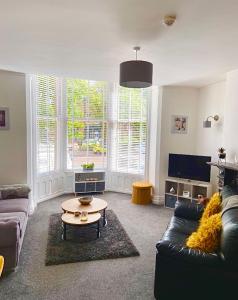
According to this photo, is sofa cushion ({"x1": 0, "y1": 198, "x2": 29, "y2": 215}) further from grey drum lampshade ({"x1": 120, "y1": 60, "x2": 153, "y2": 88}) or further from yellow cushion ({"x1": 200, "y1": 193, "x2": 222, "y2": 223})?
yellow cushion ({"x1": 200, "y1": 193, "x2": 222, "y2": 223})

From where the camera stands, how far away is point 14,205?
353cm

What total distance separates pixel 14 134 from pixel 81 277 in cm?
294

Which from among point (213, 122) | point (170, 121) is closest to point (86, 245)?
point (170, 121)

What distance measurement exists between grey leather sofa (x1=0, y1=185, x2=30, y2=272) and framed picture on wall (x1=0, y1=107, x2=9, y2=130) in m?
1.13

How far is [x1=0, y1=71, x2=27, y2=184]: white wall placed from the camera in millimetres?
4211

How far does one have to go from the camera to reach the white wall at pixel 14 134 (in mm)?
4211

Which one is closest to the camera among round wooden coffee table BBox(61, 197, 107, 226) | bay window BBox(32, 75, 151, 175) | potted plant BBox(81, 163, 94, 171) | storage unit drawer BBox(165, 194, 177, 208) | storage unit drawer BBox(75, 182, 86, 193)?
round wooden coffee table BBox(61, 197, 107, 226)

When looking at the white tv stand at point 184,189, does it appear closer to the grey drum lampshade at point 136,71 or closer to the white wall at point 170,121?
the white wall at point 170,121

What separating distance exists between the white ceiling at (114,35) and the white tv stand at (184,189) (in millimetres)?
2211

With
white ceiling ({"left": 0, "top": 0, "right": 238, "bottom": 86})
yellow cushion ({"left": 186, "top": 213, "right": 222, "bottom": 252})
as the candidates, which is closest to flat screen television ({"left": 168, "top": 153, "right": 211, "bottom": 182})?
white ceiling ({"left": 0, "top": 0, "right": 238, "bottom": 86})

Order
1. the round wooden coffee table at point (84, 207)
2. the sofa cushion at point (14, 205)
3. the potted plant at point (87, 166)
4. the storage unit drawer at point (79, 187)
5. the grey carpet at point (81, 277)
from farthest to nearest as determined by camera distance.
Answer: the potted plant at point (87, 166) → the storage unit drawer at point (79, 187) → the round wooden coffee table at point (84, 207) → the sofa cushion at point (14, 205) → the grey carpet at point (81, 277)

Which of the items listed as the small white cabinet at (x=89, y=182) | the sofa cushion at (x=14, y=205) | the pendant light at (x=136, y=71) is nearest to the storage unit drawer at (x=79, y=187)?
the small white cabinet at (x=89, y=182)

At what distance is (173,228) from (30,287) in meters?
1.74

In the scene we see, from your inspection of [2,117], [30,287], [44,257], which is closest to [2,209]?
[44,257]
